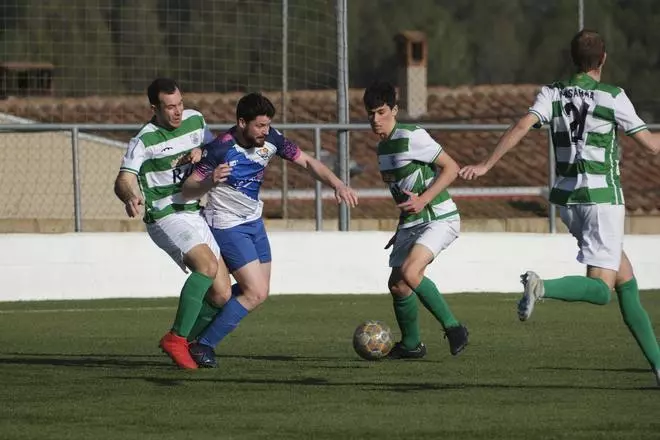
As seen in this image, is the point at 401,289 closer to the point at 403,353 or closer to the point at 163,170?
the point at 403,353

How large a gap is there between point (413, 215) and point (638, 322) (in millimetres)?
2203

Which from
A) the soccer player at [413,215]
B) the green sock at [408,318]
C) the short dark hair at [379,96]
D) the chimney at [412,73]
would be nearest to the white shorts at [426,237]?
the soccer player at [413,215]

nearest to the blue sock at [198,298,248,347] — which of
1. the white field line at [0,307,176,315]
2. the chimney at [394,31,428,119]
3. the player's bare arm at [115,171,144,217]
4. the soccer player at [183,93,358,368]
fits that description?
the soccer player at [183,93,358,368]

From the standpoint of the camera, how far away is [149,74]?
1026 inches

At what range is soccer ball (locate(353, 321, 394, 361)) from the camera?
403 inches

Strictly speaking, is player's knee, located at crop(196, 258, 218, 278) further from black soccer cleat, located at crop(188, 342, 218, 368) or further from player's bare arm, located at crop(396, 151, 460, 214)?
player's bare arm, located at crop(396, 151, 460, 214)

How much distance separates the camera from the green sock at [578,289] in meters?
8.26

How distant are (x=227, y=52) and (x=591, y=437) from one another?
15934 millimetres

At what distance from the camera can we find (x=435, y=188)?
32.6 ft

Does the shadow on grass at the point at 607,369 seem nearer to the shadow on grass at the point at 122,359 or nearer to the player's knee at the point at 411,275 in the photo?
the shadow on grass at the point at 122,359

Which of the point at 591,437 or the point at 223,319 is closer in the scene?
the point at 591,437

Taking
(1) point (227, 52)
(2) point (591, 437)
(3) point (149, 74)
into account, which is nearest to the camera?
(2) point (591, 437)

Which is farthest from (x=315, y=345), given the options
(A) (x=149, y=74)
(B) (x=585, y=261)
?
(A) (x=149, y=74)

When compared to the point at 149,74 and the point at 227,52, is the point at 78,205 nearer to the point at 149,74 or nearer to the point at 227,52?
the point at 227,52
